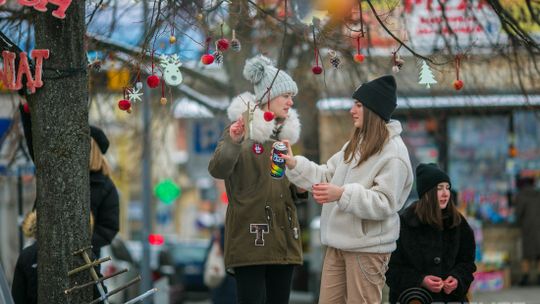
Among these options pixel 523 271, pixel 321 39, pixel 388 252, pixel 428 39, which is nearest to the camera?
pixel 388 252

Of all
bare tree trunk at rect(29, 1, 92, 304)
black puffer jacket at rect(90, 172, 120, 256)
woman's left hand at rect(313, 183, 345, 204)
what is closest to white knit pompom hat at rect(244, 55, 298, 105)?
woman's left hand at rect(313, 183, 345, 204)

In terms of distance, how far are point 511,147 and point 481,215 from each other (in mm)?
1266

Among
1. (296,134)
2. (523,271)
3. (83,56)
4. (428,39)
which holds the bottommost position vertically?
(523,271)

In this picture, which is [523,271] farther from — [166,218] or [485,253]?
[166,218]

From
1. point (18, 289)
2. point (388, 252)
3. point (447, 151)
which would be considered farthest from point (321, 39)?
point (447, 151)

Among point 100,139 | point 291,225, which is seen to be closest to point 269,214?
point 291,225

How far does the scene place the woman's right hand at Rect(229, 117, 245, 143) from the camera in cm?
605

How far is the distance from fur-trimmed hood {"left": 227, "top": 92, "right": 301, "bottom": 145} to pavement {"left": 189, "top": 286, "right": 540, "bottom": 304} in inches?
324

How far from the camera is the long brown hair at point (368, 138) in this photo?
6000 mm

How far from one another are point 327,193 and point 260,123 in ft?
2.49

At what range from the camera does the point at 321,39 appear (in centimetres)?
653

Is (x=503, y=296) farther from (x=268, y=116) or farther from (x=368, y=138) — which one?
(x=268, y=116)

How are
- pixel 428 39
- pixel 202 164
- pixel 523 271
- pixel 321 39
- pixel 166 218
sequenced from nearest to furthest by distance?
pixel 321 39 < pixel 428 39 < pixel 523 271 < pixel 202 164 < pixel 166 218

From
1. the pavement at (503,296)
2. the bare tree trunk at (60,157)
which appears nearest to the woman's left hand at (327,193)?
the bare tree trunk at (60,157)
